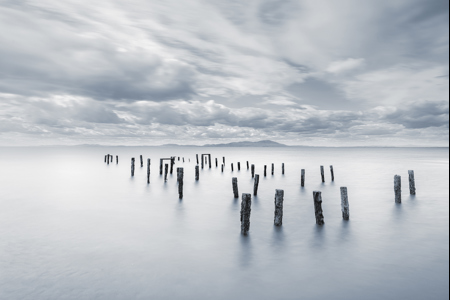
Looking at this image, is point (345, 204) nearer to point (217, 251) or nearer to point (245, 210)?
point (245, 210)

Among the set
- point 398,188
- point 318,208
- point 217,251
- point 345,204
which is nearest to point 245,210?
point 217,251

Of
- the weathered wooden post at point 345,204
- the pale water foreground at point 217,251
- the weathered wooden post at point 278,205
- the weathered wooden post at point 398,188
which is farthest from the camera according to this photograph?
the weathered wooden post at point 398,188

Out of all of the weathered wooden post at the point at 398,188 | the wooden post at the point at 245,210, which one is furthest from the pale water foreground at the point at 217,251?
the weathered wooden post at the point at 398,188

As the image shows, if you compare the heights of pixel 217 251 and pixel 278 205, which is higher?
pixel 278 205

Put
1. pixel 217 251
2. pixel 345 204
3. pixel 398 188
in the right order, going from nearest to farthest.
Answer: pixel 217 251
pixel 345 204
pixel 398 188

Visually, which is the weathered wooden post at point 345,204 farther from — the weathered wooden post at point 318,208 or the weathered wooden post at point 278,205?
the weathered wooden post at point 278,205

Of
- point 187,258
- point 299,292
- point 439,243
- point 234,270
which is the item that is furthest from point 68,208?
point 439,243

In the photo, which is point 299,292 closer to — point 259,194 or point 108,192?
point 259,194

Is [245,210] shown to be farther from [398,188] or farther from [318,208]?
[398,188]

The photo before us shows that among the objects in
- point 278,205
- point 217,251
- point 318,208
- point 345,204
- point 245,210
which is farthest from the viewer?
point 345,204

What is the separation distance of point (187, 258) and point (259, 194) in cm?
1193

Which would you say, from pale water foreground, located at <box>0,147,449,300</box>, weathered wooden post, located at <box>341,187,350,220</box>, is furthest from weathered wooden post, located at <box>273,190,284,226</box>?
weathered wooden post, located at <box>341,187,350,220</box>

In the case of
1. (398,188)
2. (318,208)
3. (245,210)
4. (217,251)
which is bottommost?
(217,251)

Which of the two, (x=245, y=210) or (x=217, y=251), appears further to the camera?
(x=245, y=210)
